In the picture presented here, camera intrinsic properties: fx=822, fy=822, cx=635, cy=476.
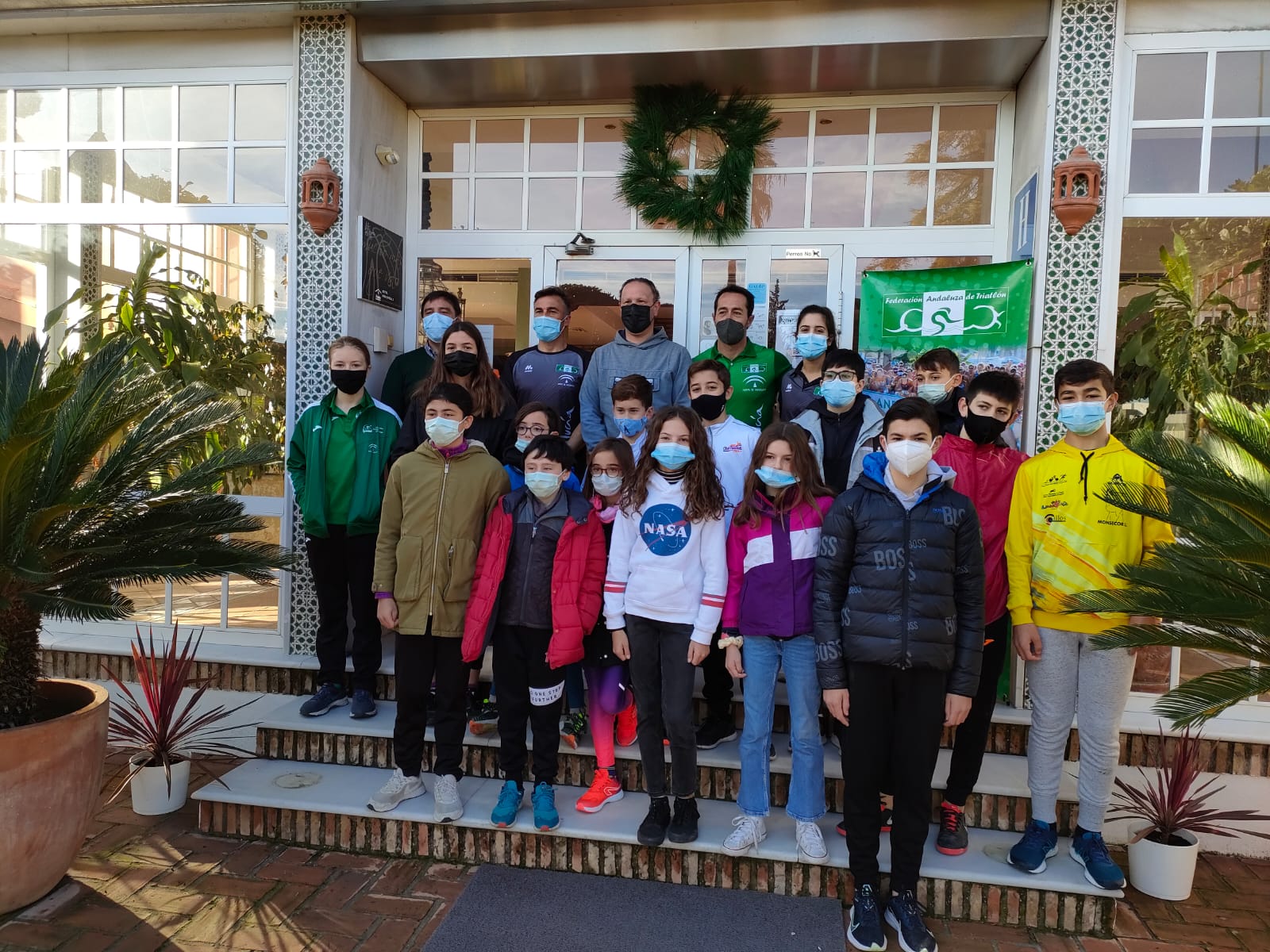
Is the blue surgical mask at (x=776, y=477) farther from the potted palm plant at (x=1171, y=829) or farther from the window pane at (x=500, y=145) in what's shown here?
the window pane at (x=500, y=145)

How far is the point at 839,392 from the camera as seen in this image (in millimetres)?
3510

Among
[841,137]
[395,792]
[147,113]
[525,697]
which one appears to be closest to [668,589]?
[525,697]

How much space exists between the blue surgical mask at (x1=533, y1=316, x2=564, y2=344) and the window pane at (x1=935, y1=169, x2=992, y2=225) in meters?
2.36

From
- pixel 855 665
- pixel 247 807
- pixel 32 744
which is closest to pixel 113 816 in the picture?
pixel 247 807

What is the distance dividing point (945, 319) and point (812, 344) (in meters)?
1.11

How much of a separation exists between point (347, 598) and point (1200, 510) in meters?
3.77

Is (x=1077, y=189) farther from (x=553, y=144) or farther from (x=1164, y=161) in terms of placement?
(x=553, y=144)

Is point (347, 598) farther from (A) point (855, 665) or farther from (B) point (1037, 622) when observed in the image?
(B) point (1037, 622)

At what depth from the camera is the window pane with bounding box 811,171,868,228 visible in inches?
194

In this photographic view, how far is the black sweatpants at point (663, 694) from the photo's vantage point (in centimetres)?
311

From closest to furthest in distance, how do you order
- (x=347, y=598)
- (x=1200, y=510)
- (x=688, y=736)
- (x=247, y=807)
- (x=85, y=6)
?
1. (x=1200, y=510)
2. (x=688, y=736)
3. (x=247, y=807)
4. (x=347, y=598)
5. (x=85, y=6)

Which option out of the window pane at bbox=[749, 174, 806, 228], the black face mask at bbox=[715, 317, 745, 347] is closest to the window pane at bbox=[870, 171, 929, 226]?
the window pane at bbox=[749, 174, 806, 228]

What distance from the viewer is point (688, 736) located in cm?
313

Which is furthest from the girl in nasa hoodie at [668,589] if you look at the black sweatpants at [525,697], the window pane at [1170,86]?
the window pane at [1170,86]
